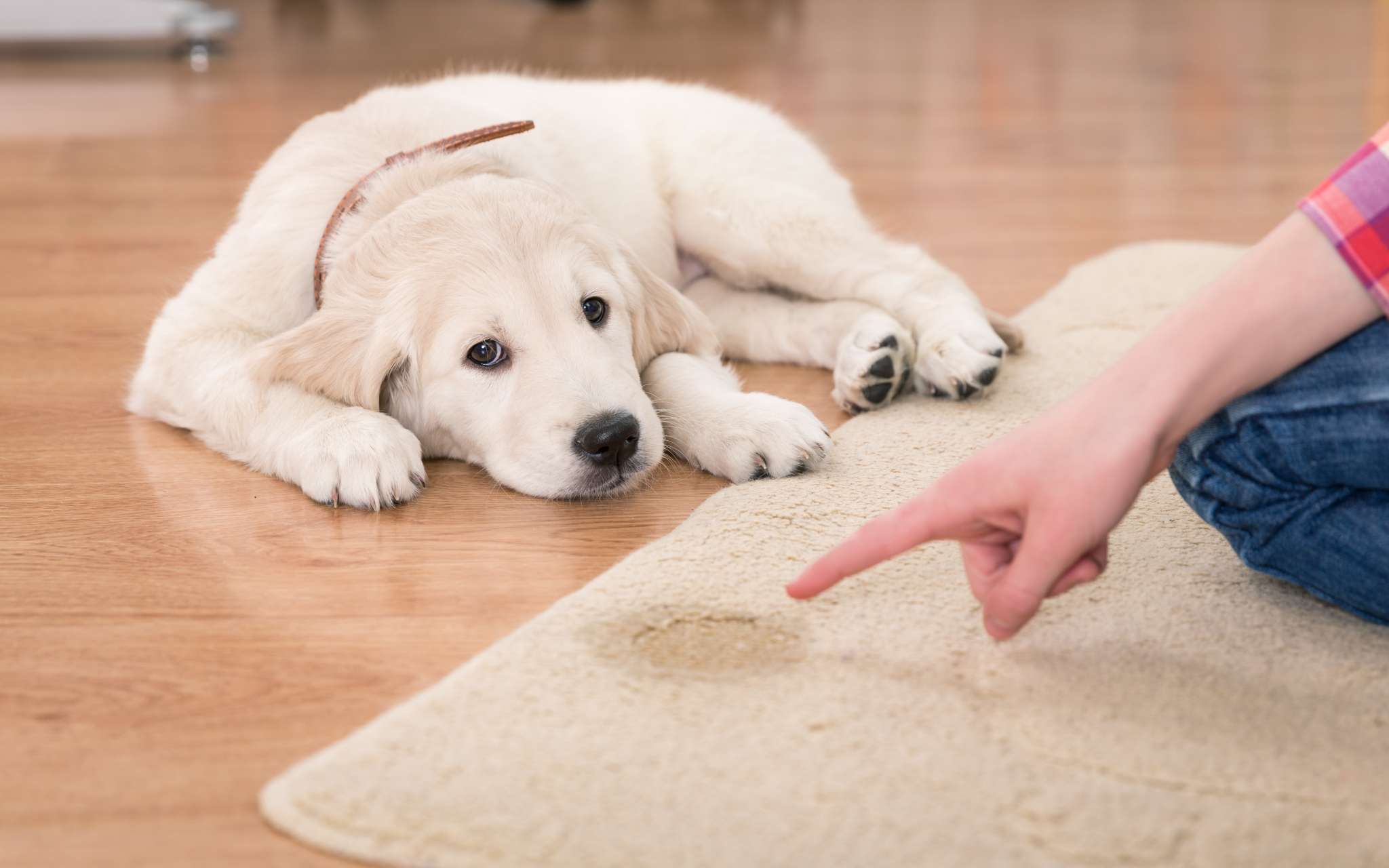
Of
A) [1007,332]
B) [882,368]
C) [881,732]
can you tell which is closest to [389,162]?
[882,368]

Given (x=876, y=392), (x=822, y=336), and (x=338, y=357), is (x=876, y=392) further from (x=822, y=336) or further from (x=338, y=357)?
(x=338, y=357)

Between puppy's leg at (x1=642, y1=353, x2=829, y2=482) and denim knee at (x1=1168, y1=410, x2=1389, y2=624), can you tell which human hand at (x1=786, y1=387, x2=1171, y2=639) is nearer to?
denim knee at (x1=1168, y1=410, x2=1389, y2=624)

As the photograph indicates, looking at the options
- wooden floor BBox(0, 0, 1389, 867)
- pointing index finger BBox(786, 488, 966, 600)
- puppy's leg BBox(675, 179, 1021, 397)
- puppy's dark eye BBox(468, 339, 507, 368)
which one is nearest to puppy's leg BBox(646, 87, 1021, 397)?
puppy's leg BBox(675, 179, 1021, 397)

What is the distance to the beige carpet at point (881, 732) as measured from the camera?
1.02 metres

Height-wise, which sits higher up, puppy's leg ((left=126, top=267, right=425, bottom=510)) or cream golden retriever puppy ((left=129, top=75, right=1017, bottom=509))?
cream golden retriever puppy ((left=129, top=75, right=1017, bottom=509))

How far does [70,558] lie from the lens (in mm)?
1575

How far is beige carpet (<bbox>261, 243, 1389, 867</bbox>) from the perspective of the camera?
1024 mm

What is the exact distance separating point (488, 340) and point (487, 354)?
2 centimetres

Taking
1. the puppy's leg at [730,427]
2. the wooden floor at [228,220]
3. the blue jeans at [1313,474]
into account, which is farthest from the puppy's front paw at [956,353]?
the blue jeans at [1313,474]

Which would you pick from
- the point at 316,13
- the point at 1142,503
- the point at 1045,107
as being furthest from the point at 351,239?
the point at 316,13

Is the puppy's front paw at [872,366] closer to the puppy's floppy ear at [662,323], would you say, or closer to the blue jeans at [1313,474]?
the puppy's floppy ear at [662,323]

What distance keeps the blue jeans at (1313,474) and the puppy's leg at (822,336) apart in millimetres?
679

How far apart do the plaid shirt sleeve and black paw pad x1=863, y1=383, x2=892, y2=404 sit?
2.97 ft

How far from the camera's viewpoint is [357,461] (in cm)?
169
